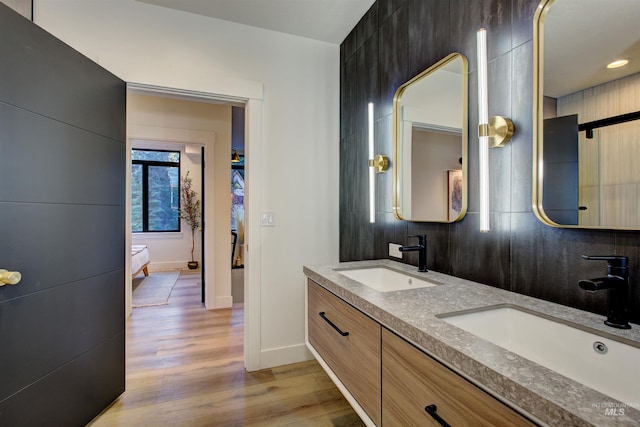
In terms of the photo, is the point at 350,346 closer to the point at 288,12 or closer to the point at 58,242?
the point at 58,242

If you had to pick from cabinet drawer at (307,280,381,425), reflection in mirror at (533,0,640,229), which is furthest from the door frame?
reflection in mirror at (533,0,640,229)

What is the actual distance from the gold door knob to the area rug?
9.57ft

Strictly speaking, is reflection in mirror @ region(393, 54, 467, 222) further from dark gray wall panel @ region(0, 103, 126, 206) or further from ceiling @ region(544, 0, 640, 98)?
dark gray wall panel @ region(0, 103, 126, 206)

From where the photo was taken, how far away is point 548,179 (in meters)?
1.02

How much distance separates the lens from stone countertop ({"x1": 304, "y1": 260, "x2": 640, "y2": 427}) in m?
0.48

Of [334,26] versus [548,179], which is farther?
[334,26]

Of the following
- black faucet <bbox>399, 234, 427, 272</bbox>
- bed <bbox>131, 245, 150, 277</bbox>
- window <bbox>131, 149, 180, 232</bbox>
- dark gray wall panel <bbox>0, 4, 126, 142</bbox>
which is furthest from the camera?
window <bbox>131, 149, 180, 232</bbox>

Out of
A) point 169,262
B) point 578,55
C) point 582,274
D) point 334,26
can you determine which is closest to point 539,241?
point 582,274

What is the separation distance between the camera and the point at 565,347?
82 centimetres

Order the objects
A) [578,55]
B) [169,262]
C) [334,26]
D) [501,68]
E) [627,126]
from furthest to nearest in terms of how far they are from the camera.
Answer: [169,262] < [334,26] < [501,68] < [578,55] < [627,126]

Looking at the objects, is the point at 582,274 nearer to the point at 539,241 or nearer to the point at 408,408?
the point at 539,241

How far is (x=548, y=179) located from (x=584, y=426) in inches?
32.5

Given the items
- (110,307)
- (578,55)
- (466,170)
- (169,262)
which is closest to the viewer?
(578,55)

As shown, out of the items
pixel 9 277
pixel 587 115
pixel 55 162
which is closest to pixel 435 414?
pixel 587 115
